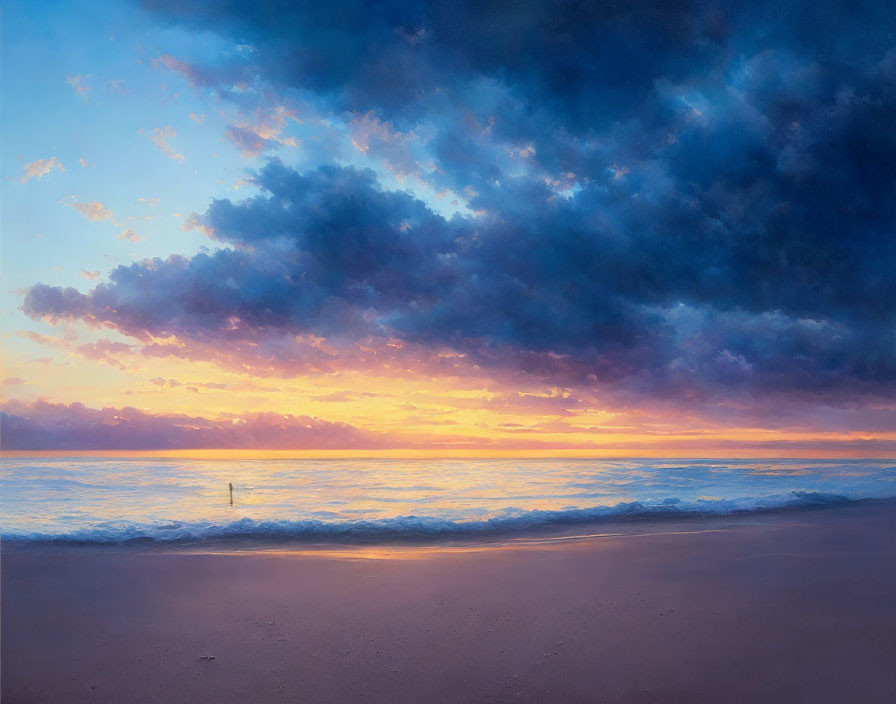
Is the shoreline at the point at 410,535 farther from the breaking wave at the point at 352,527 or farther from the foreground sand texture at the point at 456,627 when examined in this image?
the foreground sand texture at the point at 456,627

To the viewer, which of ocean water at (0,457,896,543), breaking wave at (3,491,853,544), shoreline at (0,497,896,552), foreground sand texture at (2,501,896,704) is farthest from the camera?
ocean water at (0,457,896,543)

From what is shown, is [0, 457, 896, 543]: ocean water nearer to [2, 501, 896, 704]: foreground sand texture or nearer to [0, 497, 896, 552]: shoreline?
[0, 497, 896, 552]: shoreline

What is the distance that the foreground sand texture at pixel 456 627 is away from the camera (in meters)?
4.57

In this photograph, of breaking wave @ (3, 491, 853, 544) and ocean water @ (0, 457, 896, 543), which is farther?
ocean water @ (0, 457, 896, 543)

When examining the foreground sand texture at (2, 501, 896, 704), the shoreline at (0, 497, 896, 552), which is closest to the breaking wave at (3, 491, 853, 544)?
the shoreline at (0, 497, 896, 552)

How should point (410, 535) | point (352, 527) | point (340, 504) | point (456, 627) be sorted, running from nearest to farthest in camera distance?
point (456, 627), point (410, 535), point (352, 527), point (340, 504)

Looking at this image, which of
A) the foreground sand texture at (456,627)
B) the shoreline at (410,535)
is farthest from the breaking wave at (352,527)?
the foreground sand texture at (456,627)

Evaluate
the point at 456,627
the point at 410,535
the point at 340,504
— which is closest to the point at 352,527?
the point at 410,535

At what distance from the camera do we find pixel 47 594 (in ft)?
24.0

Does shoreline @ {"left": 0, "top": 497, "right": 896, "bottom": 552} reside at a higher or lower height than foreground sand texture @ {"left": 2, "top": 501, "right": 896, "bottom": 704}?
lower

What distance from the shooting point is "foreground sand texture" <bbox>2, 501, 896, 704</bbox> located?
457cm

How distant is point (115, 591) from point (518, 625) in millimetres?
5296

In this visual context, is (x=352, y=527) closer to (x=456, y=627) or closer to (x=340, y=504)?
(x=340, y=504)

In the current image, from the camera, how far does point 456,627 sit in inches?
232
